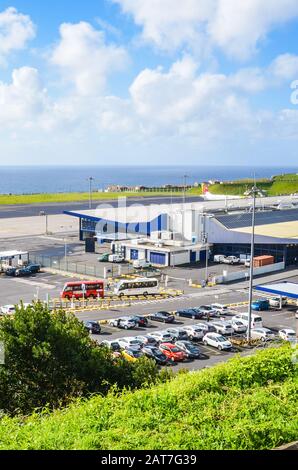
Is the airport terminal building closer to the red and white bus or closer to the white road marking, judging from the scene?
the white road marking

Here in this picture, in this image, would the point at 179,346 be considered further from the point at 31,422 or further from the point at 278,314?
the point at 31,422

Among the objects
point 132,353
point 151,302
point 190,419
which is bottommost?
point 151,302

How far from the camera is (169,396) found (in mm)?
8383

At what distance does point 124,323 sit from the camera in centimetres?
2675

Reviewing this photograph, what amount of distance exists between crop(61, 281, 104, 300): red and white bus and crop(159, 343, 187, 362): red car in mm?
11303

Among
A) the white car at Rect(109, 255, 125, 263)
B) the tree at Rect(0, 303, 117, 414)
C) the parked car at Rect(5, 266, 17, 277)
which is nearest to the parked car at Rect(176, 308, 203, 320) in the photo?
the tree at Rect(0, 303, 117, 414)

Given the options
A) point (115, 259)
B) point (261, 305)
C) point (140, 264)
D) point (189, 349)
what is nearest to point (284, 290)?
point (261, 305)

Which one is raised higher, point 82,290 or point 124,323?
point 82,290

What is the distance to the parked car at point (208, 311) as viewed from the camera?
1137 inches

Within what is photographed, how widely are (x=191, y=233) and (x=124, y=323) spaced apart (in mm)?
21262

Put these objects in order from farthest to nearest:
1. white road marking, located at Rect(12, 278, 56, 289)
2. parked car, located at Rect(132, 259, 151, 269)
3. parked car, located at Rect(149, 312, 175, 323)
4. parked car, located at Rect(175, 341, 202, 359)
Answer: parked car, located at Rect(132, 259, 151, 269), white road marking, located at Rect(12, 278, 56, 289), parked car, located at Rect(149, 312, 175, 323), parked car, located at Rect(175, 341, 202, 359)

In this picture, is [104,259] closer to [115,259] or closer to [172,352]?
[115,259]

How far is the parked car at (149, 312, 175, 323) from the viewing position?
1102 inches

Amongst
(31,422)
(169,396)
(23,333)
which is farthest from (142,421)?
(23,333)
